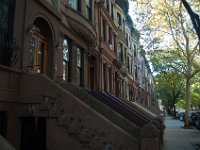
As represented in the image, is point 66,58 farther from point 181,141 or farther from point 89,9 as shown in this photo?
point 181,141

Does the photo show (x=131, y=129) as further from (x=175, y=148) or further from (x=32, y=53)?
(x=175, y=148)

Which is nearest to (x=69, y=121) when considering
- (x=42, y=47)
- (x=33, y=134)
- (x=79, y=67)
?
(x=33, y=134)

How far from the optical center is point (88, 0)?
1888 cm

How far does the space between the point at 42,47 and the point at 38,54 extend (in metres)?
0.50

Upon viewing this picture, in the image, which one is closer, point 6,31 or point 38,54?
point 6,31

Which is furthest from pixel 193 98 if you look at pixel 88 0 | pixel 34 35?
pixel 34 35

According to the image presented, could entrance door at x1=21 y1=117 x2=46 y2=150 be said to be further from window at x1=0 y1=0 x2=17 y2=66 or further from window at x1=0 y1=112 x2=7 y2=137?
window at x1=0 y1=0 x2=17 y2=66

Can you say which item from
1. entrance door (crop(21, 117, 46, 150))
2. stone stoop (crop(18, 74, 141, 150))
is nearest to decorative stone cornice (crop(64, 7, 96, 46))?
stone stoop (crop(18, 74, 141, 150))

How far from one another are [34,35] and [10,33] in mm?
2058

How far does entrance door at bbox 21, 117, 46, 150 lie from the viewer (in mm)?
9766

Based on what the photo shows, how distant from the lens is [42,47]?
41.8 feet

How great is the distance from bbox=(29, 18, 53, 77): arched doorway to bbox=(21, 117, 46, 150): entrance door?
2.42 meters

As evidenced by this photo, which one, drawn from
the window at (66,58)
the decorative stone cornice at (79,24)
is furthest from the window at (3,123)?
the decorative stone cornice at (79,24)

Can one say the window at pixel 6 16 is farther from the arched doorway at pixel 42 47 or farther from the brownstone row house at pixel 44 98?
the arched doorway at pixel 42 47
